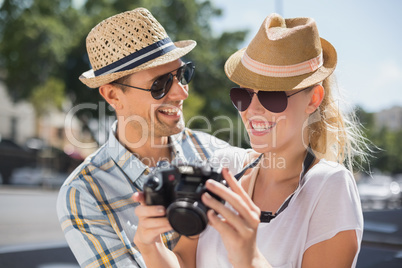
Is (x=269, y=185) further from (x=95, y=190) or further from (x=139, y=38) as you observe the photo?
(x=139, y=38)

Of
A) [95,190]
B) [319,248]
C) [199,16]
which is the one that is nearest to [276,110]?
[319,248]

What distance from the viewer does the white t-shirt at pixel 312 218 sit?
5.13 feet

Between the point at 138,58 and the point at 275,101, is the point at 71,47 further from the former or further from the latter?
the point at 275,101

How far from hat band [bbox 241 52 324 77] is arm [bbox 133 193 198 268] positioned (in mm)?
785

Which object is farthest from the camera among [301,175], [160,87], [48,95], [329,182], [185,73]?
[48,95]

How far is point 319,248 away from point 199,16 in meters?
23.7

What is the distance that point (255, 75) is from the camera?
188cm

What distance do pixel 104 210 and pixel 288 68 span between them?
1383mm

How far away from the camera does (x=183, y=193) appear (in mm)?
1436

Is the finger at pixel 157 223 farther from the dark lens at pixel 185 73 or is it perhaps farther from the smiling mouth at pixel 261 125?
the dark lens at pixel 185 73

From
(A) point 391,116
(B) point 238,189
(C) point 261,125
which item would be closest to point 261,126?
(C) point 261,125

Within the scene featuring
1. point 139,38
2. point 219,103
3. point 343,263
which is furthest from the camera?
point 219,103

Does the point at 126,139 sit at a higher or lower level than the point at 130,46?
lower

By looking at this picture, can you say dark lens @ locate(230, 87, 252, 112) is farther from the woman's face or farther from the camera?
the camera
